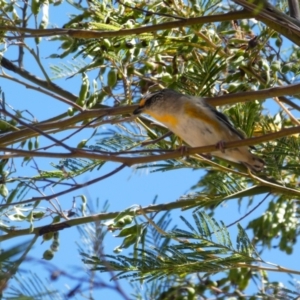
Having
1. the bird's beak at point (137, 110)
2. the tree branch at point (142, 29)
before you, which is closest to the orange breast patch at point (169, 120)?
the bird's beak at point (137, 110)

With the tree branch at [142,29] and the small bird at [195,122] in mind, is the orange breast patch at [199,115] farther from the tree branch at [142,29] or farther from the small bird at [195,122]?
the tree branch at [142,29]

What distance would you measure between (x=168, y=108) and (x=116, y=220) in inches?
38.1

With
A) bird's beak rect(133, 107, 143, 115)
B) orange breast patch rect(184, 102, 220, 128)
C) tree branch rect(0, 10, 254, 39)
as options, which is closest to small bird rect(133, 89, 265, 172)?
orange breast patch rect(184, 102, 220, 128)

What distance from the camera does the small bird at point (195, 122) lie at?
16.6 ft

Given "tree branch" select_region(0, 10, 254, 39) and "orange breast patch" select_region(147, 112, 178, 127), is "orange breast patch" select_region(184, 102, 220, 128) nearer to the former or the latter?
"orange breast patch" select_region(147, 112, 178, 127)

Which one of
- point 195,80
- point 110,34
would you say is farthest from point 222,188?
point 110,34

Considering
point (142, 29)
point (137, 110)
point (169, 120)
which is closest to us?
point (142, 29)

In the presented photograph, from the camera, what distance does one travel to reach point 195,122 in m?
5.18

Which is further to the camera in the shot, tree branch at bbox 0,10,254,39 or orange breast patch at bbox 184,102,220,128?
orange breast patch at bbox 184,102,220,128

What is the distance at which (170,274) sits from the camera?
13.2 ft

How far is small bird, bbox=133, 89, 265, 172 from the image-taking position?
5047mm

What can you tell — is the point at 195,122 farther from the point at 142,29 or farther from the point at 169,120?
the point at 142,29

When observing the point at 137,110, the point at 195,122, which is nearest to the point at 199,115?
the point at 195,122

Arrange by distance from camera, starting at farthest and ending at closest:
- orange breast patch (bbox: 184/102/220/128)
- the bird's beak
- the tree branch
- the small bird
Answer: orange breast patch (bbox: 184/102/220/128), the small bird, the bird's beak, the tree branch
